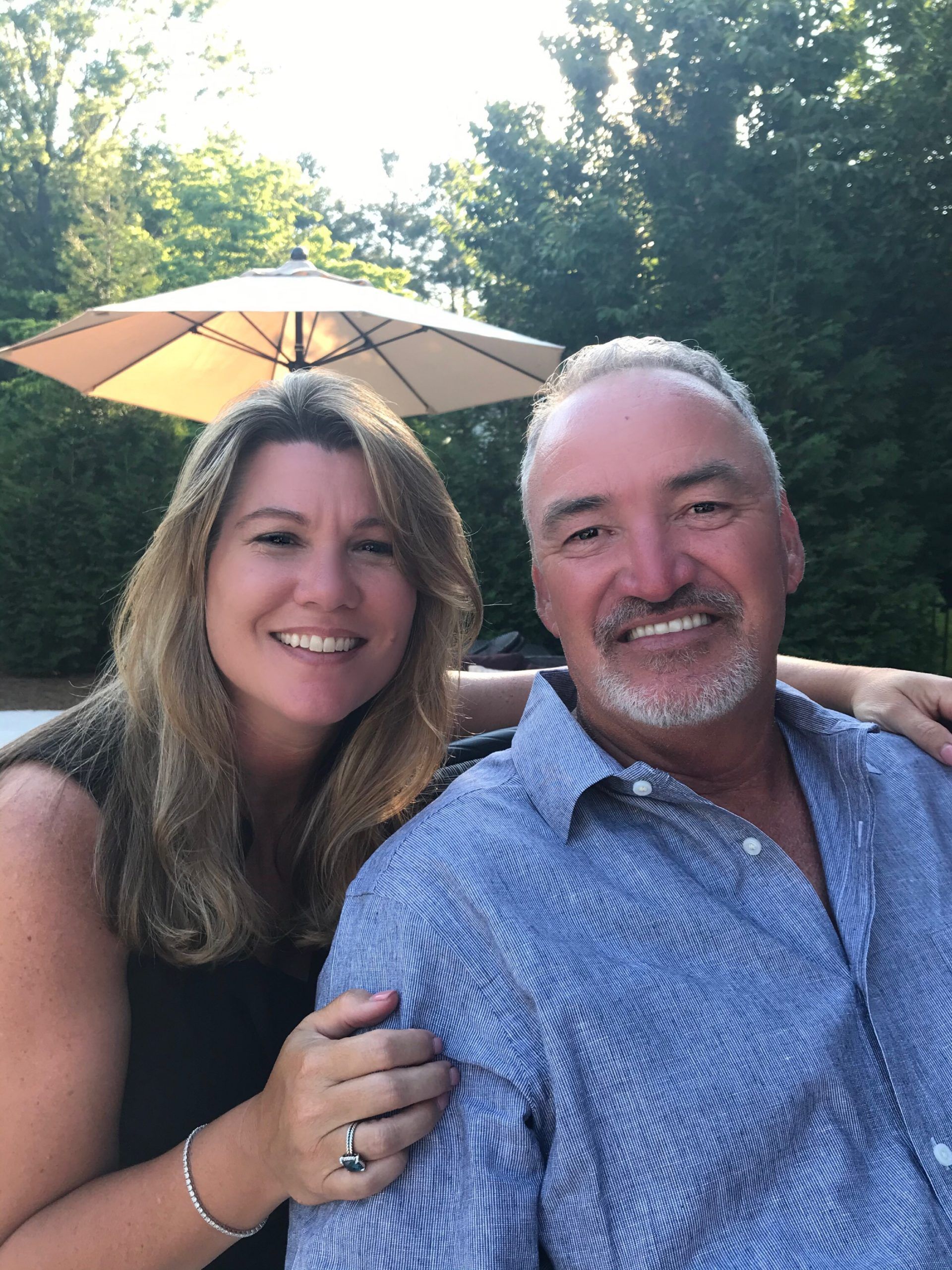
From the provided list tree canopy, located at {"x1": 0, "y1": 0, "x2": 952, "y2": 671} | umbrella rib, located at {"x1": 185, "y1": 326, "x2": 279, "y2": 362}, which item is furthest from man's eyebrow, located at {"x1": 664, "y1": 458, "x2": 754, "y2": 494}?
tree canopy, located at {"x1": 0, "y1": 0, "x2": 952, "y2": 671}

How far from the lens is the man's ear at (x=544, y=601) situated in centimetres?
188

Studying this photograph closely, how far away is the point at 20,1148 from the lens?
1.51 m

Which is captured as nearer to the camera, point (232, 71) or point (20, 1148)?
point (20, 1148)

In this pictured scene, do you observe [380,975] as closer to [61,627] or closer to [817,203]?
[817,203]

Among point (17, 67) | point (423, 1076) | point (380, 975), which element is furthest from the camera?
point (17, 67)

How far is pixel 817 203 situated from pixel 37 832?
27.4ft

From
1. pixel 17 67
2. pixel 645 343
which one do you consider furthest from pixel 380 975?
pixel 17 67

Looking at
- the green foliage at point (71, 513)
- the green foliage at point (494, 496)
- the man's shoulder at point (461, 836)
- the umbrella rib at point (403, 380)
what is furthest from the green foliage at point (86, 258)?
the man's shoulder at point (461, 836)

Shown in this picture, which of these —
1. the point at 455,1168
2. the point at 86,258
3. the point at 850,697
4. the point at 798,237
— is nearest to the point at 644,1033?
the point at 455,1168

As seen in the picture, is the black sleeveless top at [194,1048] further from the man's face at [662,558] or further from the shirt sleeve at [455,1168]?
the man's face at [662,558]

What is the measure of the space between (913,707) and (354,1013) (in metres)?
1.37

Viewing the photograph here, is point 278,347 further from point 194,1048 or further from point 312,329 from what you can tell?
point 194,1048

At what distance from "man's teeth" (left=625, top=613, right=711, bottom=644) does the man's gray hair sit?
0.31 m

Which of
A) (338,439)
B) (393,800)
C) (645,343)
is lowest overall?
(393,800)
